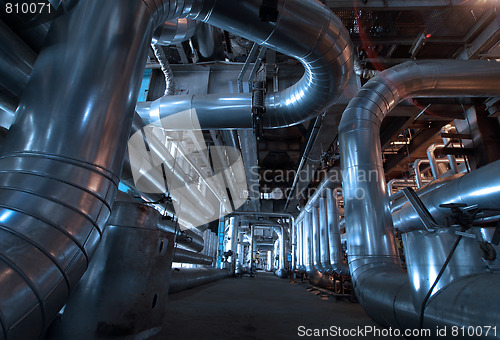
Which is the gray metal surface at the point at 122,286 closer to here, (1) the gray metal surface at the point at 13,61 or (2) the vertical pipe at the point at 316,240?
(1) the gray metal surface at the point at 13,61

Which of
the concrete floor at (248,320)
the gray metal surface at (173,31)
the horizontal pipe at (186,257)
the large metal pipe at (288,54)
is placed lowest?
the concrete floor at (248,320)

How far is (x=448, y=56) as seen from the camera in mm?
3434

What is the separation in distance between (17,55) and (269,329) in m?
2.39

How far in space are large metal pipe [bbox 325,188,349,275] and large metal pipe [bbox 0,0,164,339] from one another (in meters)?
5.25

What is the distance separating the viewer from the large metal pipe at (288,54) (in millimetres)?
1648

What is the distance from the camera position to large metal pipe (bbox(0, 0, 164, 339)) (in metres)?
0.77

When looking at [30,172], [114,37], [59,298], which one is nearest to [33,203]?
[30,172]

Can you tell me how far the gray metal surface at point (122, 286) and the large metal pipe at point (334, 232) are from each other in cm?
464

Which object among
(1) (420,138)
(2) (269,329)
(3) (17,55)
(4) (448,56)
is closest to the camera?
(3) (17,55)

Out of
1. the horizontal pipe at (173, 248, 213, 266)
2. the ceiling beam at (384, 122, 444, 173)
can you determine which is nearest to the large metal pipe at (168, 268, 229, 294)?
the horizontal pipe at (173, 248, 213, 266)

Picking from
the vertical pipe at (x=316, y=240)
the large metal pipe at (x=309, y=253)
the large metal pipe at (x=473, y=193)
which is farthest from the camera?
the vertical pipe at (x=316, y=240)

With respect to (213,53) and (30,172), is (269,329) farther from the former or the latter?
(213,53)

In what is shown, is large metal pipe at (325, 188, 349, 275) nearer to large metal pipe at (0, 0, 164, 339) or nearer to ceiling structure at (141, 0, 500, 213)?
ceiling structure at (141, 0, 500, 213)

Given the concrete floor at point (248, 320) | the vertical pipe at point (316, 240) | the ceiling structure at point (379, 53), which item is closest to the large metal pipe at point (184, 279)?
the concrete floor at point (248, 320)
